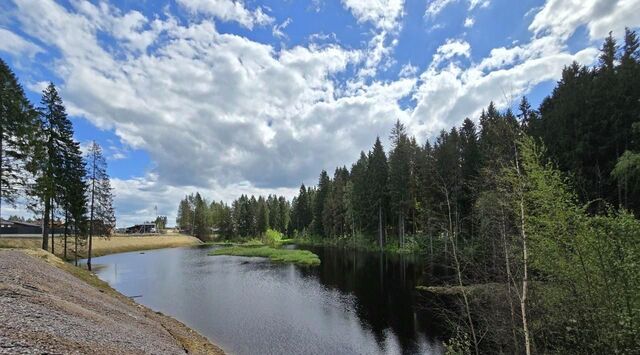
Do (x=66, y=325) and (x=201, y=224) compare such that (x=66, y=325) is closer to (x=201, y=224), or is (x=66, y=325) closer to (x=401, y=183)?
(x=401, y=183)

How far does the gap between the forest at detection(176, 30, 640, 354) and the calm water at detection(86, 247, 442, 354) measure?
3.42 meters

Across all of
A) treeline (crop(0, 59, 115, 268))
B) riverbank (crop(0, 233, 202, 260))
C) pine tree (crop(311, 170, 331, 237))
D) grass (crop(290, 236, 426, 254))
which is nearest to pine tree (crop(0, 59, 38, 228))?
treeline (crop(0, 59, 115, 268))

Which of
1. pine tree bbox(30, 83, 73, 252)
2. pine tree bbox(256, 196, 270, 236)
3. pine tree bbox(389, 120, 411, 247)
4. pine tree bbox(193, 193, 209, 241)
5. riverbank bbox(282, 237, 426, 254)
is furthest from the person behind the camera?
pine tree bbox(193, 193, 209, 241)

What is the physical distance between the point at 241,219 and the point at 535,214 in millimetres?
116726

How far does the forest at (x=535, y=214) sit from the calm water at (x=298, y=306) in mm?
3421

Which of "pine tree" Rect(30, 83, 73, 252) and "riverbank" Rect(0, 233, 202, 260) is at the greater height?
"pine tree" Rect(30, 83, 73, 252)

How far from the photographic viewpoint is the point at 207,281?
3638 cm

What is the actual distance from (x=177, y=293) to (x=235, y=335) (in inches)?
556

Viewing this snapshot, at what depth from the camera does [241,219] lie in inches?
4823

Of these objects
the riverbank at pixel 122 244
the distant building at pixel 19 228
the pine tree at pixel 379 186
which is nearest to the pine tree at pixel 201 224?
the riverbank at pixel 122 244

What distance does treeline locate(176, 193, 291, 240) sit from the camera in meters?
122

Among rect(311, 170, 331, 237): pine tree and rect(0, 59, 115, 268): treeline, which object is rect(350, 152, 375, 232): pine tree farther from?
rect(0, 59, 115, 268): treeline

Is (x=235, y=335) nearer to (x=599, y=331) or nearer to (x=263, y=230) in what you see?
(x=599, y=331)

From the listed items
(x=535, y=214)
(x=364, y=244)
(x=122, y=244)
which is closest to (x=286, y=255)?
(x=364, y=244)
